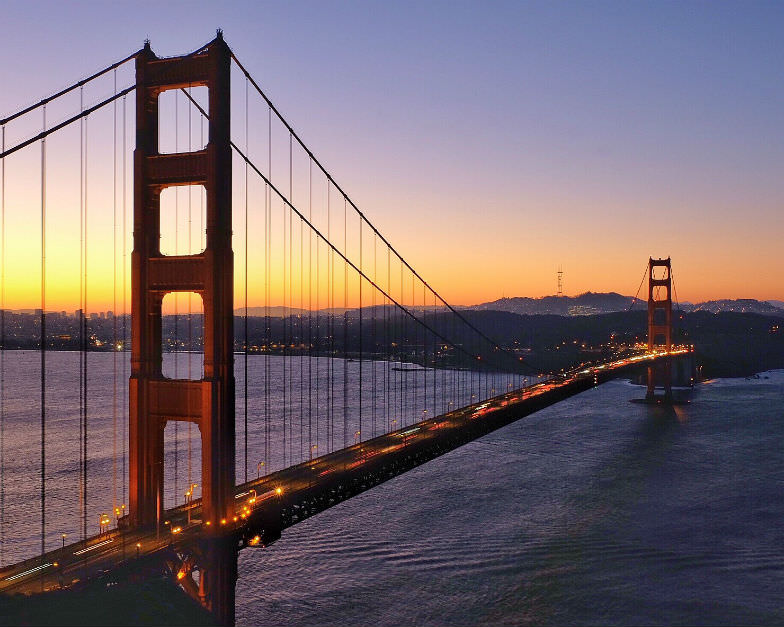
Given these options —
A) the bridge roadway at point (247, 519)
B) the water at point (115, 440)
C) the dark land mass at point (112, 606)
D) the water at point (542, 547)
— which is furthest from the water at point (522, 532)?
the dark land mass at point (112, 606)

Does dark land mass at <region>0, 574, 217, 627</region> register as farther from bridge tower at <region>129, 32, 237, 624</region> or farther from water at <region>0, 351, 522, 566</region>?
water at <region>0, 351, 522, 566</region>

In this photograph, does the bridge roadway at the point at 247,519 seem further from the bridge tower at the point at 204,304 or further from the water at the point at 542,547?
the water at the point at 542,547

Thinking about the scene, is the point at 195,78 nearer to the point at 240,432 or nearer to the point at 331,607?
the point at 331,607

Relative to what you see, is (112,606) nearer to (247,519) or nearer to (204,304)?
(247,519)

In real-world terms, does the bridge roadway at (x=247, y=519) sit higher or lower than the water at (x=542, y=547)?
higher

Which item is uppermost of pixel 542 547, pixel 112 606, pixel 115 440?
pixel 112 606

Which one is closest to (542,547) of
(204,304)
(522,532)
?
(522,532)
